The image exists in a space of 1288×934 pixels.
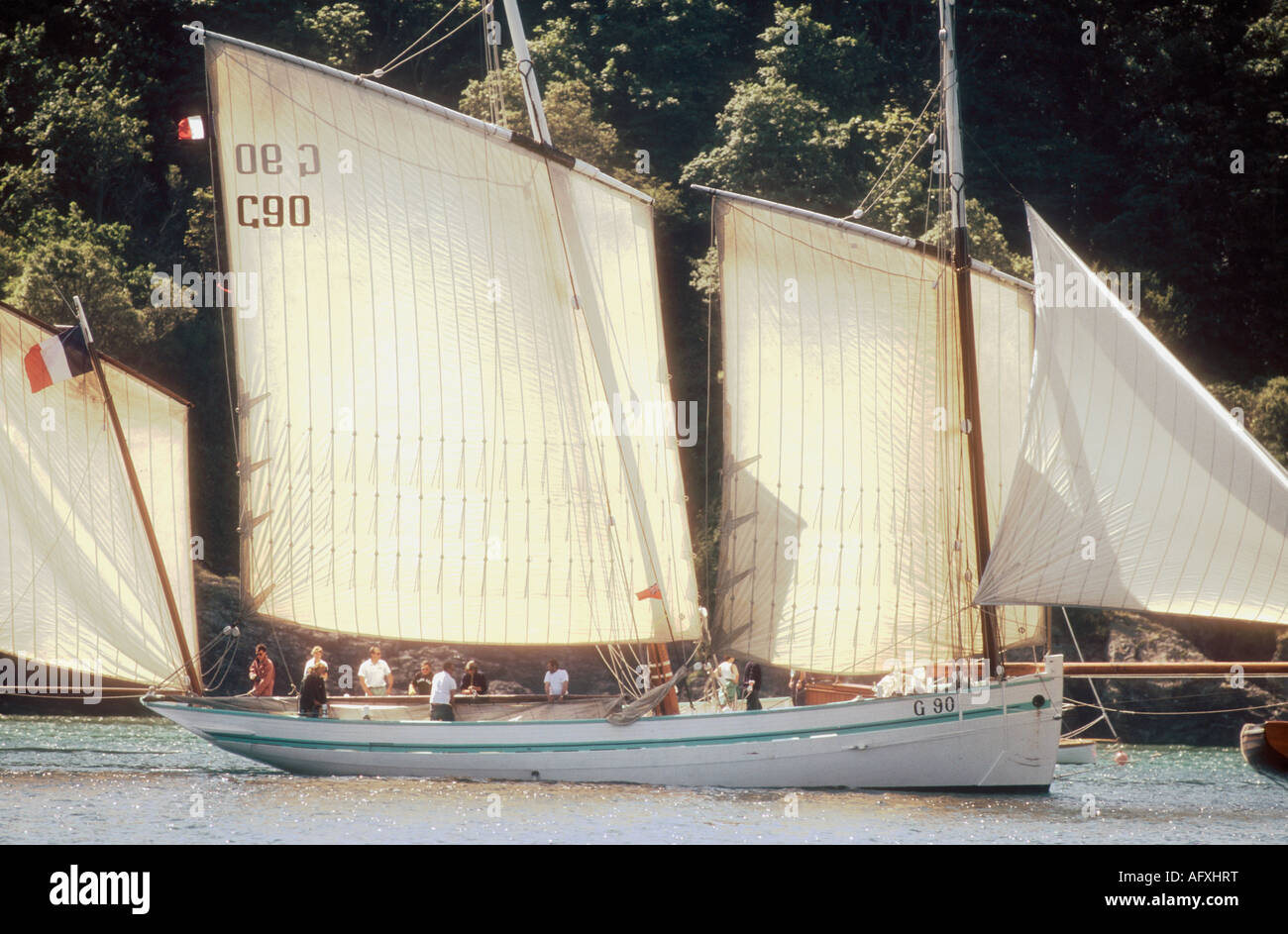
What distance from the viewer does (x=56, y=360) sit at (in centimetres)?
3491

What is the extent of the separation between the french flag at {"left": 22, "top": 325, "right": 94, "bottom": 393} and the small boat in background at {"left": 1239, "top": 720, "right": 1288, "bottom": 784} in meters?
23.9

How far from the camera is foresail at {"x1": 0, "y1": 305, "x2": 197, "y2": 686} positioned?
115 feet

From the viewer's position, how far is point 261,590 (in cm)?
3603

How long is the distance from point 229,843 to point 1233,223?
2107 inches

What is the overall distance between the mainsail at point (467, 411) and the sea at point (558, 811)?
13.2 ft

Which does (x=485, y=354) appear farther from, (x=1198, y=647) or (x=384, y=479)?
(x=1198, y=647)

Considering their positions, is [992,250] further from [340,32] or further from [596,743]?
[340,32]

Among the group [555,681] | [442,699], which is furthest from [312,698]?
[555,681]

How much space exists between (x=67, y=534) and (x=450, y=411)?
26.6 ft

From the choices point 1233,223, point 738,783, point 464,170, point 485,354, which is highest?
point 1233,223

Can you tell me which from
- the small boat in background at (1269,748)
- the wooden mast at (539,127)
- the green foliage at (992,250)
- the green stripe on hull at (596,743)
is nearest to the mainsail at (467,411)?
the wooden mast at (539,127)

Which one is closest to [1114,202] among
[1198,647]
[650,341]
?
[1198,647]

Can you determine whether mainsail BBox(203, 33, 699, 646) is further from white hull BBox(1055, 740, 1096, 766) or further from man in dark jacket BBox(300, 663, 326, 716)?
white hull BBox(1055, 740, 1096, 766)

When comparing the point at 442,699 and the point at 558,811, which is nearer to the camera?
the point at 558,811
